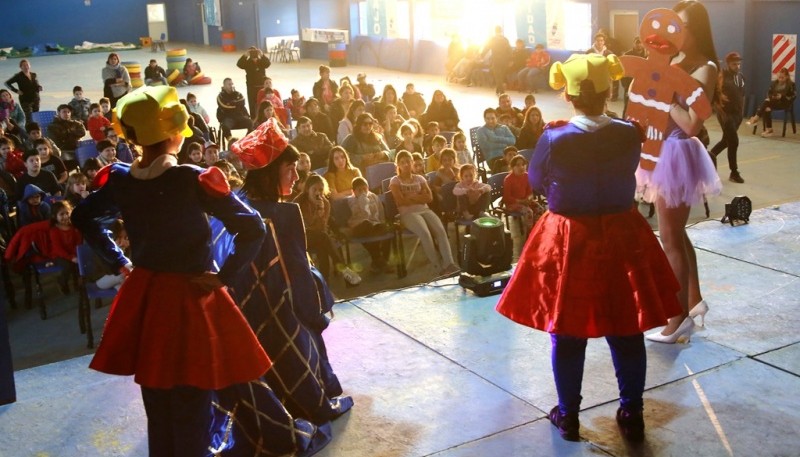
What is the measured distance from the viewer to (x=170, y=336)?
141 inches

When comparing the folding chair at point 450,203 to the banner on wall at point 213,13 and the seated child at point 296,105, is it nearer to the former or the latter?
the seated child at point 296,105

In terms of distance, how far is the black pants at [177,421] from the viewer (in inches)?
143

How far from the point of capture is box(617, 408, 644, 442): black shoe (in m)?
4.31

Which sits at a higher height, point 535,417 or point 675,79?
point 675,79

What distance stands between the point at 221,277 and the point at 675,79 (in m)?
2.81

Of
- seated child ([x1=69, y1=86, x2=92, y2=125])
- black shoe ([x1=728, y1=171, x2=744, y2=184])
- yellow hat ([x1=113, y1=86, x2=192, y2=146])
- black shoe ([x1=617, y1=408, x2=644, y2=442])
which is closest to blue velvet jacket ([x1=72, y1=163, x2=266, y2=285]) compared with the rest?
yellow hat ([x1=113, y1=86, x2=192, y2=146])

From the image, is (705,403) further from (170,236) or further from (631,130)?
(170,236)

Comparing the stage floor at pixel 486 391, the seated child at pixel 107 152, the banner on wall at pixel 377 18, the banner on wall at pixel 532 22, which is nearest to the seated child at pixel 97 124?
the seated child at pixel 107 152

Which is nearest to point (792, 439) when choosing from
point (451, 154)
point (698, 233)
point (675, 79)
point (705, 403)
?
point (705, 403)

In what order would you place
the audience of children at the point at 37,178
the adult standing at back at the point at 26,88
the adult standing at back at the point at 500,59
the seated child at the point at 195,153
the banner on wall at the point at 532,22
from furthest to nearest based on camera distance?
1. the banner on wall at the point at 532,22
2. the adult standing at back at the point at 500,59
3. the adult standing at back at the point at 26,88
4. the seated child at the point at 195,153
5. the audience of children at the point at 37,178

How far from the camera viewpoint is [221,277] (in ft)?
12.1

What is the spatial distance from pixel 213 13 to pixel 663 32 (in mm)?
34240

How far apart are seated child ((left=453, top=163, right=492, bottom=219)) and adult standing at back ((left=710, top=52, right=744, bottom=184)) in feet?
12.3

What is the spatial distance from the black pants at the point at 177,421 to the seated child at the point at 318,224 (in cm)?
484
